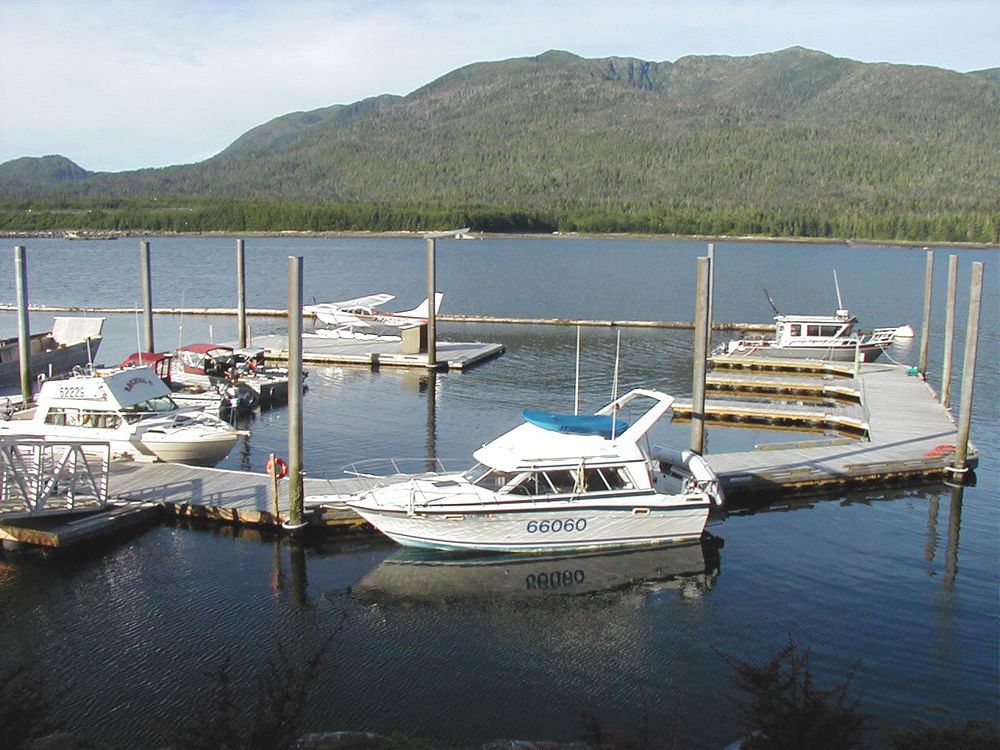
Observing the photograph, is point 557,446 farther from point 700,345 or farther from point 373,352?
point 373,352

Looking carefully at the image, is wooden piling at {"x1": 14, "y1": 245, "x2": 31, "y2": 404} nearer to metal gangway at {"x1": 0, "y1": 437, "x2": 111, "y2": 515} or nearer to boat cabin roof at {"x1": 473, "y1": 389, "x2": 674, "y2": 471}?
metal gangway at {"x1": 0, "y1": 437, "x2": 111, "y2": 515}

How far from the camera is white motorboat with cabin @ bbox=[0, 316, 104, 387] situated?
106ft

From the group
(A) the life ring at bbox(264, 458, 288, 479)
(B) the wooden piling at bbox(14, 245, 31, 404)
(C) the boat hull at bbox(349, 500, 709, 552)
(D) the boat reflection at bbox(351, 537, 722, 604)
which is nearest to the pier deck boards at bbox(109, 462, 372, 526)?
(A) the life ring at bbox(264, 458, 288, 479)

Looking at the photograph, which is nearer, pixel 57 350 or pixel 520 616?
pixel 520 616

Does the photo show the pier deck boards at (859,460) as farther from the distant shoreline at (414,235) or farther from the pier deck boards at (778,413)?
the distant shoreline at (414,235)

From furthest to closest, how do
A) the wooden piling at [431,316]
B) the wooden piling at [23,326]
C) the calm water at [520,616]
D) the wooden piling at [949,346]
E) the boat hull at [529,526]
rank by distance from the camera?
the wooden piling at [431,316] → the wooden piling at [949,346] → the wooden piling at [23,326] → the boat hull at [529,526] → the calm water at [520,616]

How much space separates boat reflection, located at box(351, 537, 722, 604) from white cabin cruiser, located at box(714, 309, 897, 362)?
900 inches

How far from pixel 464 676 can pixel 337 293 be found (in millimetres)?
64923

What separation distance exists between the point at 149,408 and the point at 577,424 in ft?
34.2

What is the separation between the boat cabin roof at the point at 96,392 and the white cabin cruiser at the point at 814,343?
A: 24.1m

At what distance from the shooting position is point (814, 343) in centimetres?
3900

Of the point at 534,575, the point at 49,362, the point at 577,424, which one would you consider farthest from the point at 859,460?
the point at 49,362

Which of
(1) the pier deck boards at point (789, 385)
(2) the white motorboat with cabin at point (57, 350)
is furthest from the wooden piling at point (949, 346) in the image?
(2) the white motorboat with cabin at point (57, 350)

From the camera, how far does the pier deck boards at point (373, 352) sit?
3719 cm
